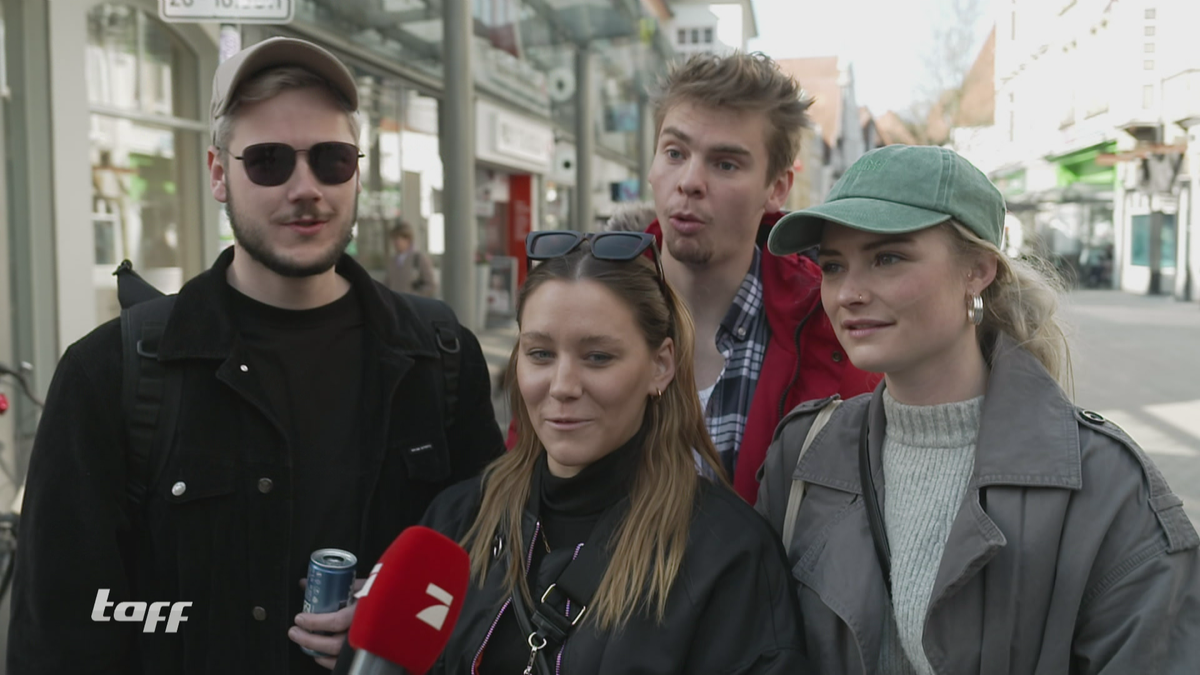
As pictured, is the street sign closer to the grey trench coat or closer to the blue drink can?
the blue drink can

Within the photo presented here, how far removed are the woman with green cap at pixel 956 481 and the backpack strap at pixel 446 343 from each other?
0.83m

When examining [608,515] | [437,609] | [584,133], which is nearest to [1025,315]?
[608,515]

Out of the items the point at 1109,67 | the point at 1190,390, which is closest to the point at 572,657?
the point at 1190,390

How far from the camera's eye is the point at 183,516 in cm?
238

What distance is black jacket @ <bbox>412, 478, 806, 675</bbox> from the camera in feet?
6.64

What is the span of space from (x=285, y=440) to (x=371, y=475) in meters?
0.21

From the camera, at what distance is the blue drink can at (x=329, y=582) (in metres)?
2.11

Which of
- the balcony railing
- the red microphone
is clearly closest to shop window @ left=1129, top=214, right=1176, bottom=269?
the balcony railing

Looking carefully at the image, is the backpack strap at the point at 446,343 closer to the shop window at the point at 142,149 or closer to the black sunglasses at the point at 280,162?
the black sunglasses at the point at 280,162

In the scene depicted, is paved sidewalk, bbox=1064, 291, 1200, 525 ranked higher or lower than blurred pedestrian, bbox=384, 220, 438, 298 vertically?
lower

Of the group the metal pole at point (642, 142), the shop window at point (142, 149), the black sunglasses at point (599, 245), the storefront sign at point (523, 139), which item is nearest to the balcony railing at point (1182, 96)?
the metal pole at point (642, 142)

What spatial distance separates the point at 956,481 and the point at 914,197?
574 mm

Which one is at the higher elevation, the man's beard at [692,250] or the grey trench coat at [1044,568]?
the man's beard at [692,250]

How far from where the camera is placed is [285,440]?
2.44 meters
